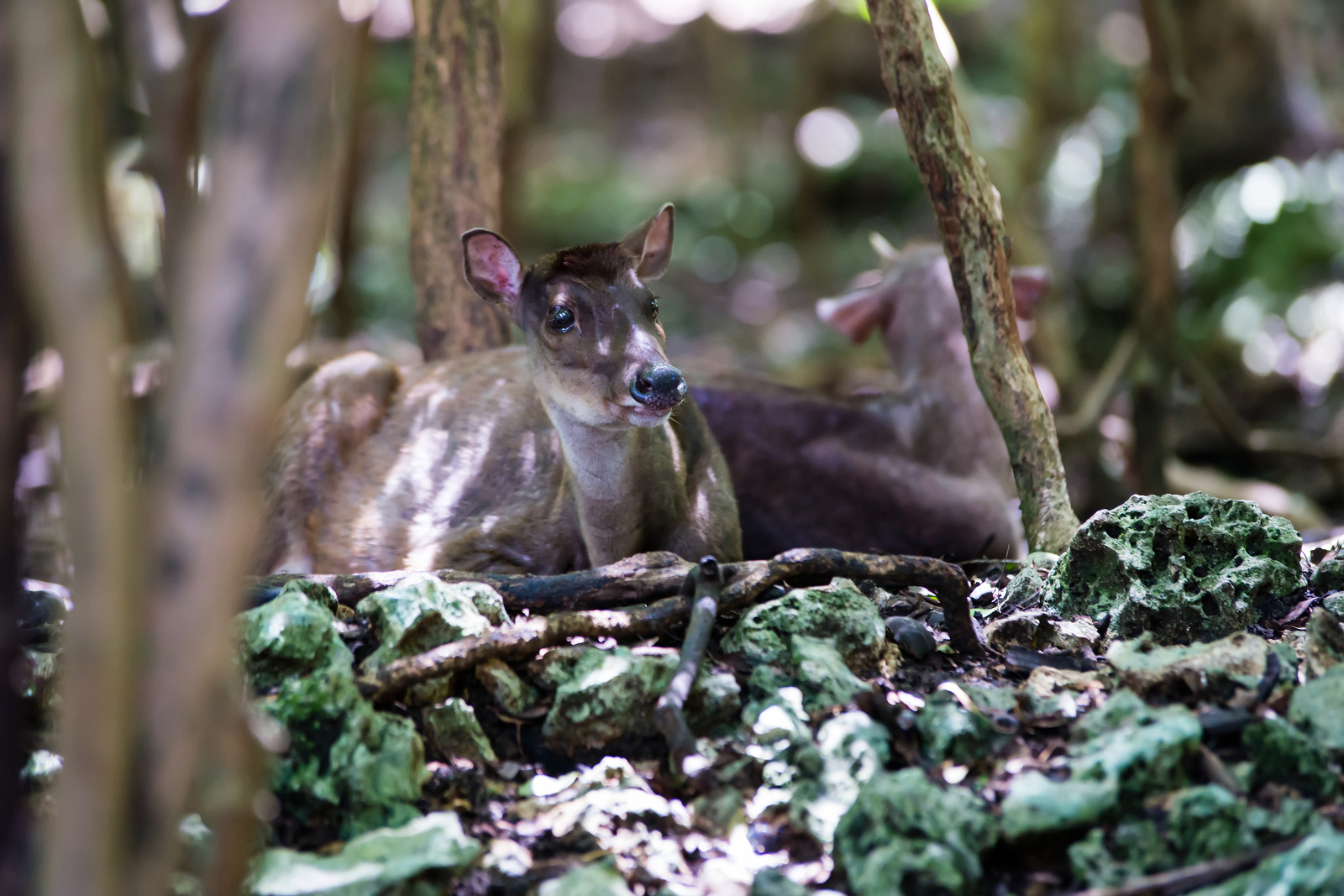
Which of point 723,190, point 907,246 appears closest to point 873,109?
point 723,190

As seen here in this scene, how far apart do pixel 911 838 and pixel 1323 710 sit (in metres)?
0.86

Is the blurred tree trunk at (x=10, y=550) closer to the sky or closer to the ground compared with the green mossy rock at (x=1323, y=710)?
closer to the sky

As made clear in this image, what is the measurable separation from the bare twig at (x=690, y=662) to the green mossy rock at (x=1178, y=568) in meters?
0.94

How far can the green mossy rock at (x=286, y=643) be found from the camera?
268 centimetres

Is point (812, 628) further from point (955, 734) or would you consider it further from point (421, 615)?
point (421, 615)

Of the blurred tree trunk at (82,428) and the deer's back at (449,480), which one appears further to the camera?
the deer's back at (449,480)

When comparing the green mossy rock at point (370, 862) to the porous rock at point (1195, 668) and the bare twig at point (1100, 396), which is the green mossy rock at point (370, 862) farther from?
the bare twig at point (1100, 396)

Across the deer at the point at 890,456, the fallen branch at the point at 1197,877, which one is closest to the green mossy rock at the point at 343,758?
the fallen branch at the point at 1197,877

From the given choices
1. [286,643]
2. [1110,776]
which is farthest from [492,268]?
[1110,776]

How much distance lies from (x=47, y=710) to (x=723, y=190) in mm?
12555

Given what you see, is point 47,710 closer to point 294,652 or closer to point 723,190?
point 294,652

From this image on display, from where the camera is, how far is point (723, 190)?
14656mm

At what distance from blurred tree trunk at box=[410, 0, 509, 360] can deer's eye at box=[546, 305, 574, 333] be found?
4.68 ft

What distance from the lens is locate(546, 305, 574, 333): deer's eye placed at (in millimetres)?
3826
